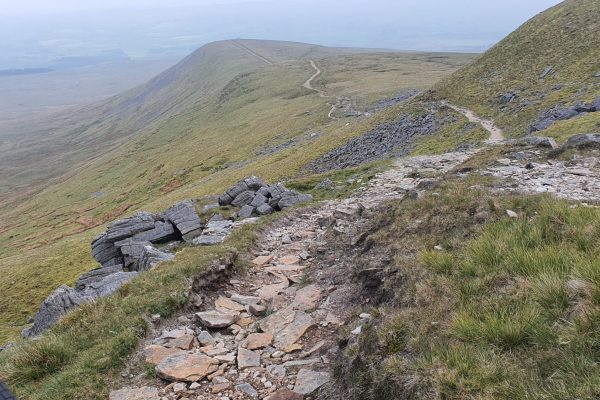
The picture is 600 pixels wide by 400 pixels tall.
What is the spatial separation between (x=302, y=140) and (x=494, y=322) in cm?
7745

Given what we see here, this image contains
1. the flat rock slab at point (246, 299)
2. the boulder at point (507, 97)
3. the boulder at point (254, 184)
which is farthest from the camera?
the boulder at point (507, 97)

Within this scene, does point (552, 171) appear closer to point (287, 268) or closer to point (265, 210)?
point (287, 268)

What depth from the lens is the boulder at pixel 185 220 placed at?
1009 inches

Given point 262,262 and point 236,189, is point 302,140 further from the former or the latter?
point 262,262

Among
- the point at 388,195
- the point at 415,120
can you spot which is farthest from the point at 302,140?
the point at 388,195

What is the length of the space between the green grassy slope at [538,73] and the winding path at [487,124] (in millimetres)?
946

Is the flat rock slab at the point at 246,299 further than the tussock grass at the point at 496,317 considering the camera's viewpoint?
Yes

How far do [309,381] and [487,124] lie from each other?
48198 millimetres

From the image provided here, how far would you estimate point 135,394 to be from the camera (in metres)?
9.38

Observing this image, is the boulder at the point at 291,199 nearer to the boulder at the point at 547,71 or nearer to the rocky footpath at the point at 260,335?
the rocky footpath at the point at 260,335

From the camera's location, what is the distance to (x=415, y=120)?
201 ft

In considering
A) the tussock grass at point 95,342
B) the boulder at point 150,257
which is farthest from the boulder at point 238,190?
the tussock grass at point 95,342

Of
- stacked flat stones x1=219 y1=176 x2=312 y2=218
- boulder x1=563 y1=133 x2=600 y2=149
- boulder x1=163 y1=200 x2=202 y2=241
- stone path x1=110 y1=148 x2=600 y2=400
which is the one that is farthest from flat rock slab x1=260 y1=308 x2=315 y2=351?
boulder x1=563 y1=133 x2=600 y2=149

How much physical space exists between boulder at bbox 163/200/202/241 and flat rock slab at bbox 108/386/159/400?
16.0m
